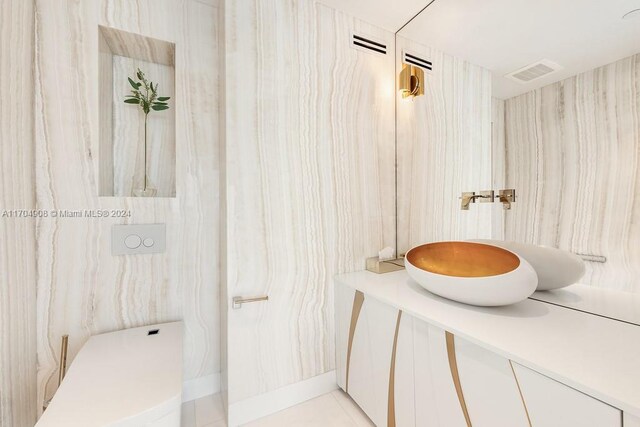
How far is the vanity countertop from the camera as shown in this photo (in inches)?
21.3

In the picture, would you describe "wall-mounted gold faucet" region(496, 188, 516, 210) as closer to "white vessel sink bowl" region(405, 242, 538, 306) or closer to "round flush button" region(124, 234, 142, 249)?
"white vessel sink bowl" region(405, 242, 538, 306)

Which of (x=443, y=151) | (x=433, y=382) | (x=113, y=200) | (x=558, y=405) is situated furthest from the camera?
(x=443, y=151)

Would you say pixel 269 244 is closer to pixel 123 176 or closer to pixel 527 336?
pixel 123 176

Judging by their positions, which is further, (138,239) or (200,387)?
(200,387)

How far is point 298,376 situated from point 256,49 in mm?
1735

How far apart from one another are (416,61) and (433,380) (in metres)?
1.71

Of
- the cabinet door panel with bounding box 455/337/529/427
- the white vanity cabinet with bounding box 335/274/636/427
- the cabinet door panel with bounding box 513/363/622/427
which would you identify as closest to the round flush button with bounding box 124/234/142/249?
the white vanity cabinet with bounding box 335/274/636/427

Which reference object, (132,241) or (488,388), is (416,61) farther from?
(132,241)

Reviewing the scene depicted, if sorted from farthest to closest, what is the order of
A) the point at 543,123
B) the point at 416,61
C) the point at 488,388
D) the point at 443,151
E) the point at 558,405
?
the point at 416,61 < the point at 443,151 < the point at 543,123 < the point at 488,388 < the point at 558,405

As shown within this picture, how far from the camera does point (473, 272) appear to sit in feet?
3.35

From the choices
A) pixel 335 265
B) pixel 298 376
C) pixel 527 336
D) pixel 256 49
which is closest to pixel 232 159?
pixel 256 49

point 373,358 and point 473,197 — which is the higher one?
point 473,197

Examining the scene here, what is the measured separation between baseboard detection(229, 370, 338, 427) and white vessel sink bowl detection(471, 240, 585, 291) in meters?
1.14

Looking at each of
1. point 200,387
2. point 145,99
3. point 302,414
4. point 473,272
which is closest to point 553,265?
point 473,272
